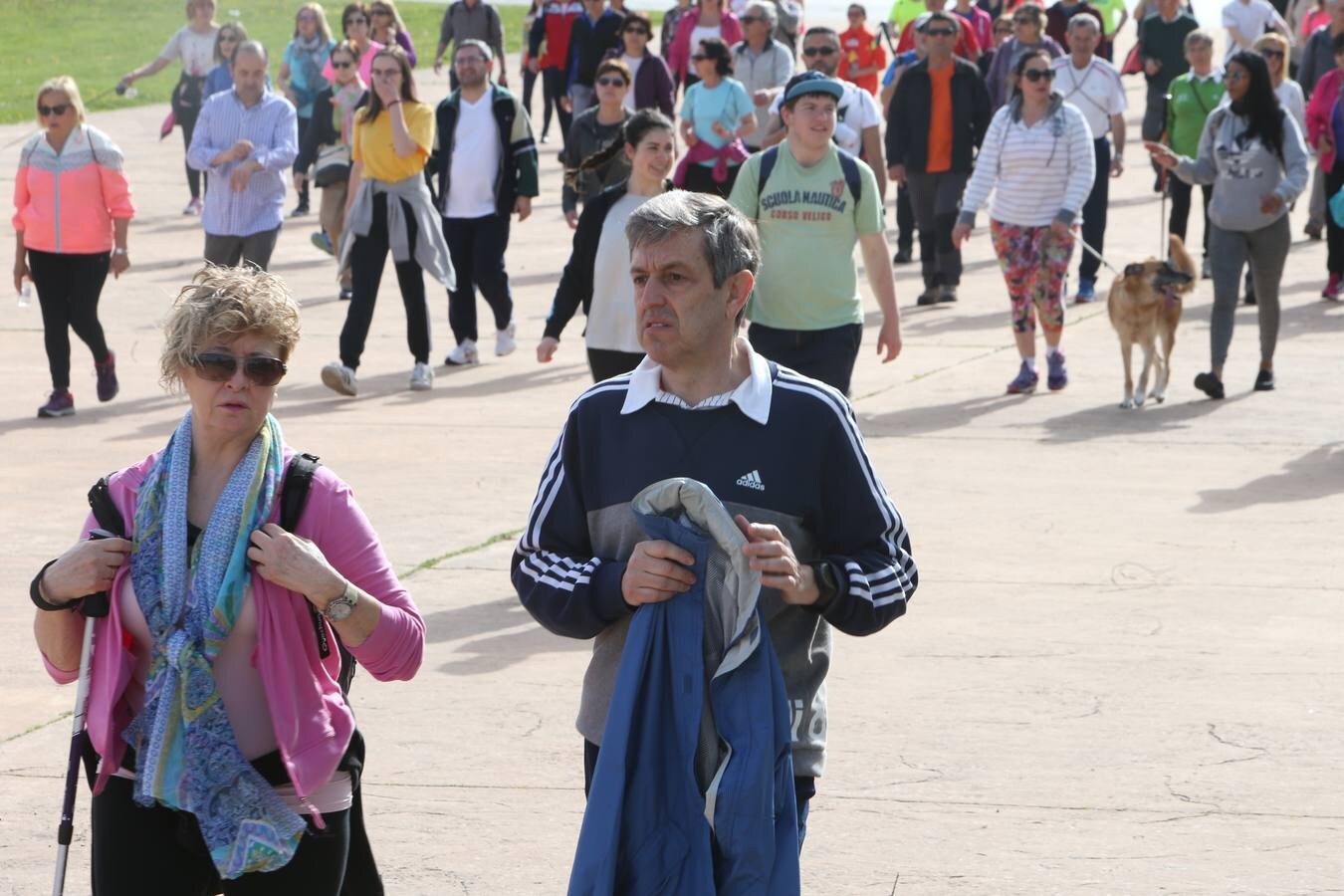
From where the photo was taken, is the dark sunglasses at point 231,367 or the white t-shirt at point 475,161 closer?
the dark sunglasses at point 231,367

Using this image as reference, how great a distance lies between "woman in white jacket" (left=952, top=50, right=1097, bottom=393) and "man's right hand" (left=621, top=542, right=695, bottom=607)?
9338 mm

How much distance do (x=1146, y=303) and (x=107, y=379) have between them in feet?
20.3

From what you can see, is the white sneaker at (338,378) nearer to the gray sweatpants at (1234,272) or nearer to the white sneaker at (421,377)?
the white sneaker at (421,377)

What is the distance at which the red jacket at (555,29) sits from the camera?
22.5 metres

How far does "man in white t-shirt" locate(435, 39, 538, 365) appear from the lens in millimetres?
13672

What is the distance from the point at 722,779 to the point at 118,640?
113 cm

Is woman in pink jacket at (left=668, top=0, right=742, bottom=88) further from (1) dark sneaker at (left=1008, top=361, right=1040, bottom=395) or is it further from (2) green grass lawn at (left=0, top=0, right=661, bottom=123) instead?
(2) green grass lawn at (left=0, top=0, right=661, bottom=123)

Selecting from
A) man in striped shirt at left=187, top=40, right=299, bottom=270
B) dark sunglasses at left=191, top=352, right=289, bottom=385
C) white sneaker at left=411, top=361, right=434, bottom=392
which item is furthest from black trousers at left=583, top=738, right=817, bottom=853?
man in striped shirt at left=187, top=40, right=299, bottom=270

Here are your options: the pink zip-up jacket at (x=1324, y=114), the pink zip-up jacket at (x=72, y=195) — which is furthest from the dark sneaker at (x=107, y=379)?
the pink zip-up jacket at (x=1324, y=114)

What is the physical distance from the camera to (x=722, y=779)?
12.2 feet

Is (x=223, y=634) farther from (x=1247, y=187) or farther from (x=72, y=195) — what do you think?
(x=1247, y=187)

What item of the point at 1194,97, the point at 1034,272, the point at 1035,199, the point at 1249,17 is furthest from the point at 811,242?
the point at 1249,17

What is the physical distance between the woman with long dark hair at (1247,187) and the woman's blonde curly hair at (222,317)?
9256 millimetres

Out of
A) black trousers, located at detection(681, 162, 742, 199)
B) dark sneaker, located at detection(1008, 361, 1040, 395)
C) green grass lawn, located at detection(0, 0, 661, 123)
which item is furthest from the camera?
green grass lawn, located at detection(0, 0, 661, 123)
